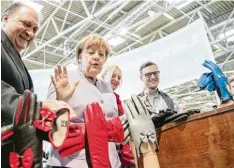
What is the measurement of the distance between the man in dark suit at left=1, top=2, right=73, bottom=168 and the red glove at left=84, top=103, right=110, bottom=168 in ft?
0.31

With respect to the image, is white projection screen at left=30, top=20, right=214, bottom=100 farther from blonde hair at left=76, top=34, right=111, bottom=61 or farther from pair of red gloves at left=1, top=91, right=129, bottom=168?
pair of red gloves at left=1, top=91, right=129, bottom=168

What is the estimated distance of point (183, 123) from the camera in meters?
1.01

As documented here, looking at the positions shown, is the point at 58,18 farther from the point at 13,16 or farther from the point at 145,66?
the point at 13,16

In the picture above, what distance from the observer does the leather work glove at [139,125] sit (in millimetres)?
924

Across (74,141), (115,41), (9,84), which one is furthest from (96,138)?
(115,41)

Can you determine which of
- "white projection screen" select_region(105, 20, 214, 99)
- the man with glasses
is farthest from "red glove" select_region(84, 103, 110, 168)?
"white projection screen" select_region(105, 20, 214, 99)

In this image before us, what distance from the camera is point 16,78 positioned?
90 centimetres

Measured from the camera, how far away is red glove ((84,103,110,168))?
74 cm

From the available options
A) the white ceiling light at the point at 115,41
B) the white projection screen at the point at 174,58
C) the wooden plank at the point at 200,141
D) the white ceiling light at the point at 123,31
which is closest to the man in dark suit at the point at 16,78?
the wooden plank at the point at 200,141

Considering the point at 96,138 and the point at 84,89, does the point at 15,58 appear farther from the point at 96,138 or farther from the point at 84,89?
the point at 96,138

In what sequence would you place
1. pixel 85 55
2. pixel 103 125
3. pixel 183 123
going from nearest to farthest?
pixel 103 125 < pixel 183 123 < pixel 85 55

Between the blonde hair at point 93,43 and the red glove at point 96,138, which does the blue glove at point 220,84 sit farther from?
the red glove at point 96,138

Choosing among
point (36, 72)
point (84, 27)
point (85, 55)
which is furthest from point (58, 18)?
point (85, 55)

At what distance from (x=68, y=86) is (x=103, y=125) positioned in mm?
419
